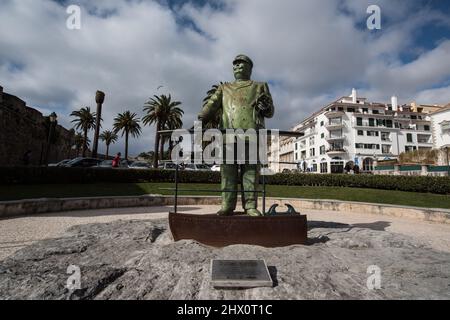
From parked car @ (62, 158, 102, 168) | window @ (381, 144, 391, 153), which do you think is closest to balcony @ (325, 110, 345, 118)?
window @ (381, 144, 391, 153)

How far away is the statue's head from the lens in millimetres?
4629

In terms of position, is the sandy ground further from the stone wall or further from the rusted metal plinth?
the stone wall

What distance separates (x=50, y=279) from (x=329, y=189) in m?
14.2

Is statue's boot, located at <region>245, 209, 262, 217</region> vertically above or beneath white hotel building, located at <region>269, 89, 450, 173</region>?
beneath

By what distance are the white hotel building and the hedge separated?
30.5m

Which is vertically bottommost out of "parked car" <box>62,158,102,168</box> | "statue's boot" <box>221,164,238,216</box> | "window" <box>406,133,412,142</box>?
"statue's boot" <box>221,164,238,216</box>

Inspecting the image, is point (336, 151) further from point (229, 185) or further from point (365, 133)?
point (229, 185)

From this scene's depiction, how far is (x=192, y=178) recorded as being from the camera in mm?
17250

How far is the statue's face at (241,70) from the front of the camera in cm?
463

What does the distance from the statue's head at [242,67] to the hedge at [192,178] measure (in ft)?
40.9

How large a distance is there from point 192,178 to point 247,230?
1361 cm

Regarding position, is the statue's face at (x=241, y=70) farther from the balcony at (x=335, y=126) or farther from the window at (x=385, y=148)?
the window at (x=385, y=148)

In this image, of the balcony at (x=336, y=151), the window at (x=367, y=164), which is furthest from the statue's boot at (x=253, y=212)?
the window at (x=367, y=164)

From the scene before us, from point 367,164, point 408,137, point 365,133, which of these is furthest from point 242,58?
point 408,137
